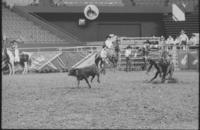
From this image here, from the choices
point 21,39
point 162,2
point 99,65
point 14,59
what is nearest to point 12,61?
point 14,59

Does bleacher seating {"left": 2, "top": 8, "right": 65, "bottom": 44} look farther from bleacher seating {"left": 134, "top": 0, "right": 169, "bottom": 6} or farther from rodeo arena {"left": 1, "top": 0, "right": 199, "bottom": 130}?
bleacher seating {"left": 134, "top": 0, "right": 169, "bottom": 6}

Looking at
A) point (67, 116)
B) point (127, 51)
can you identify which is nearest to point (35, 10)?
point (127, 51)

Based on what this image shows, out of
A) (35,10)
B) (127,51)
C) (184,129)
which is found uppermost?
(35,10)

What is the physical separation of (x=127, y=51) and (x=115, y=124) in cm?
2191

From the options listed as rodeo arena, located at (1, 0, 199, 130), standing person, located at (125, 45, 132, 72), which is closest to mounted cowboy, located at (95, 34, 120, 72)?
rodeo arena, located at (1, 0, 199, 130)

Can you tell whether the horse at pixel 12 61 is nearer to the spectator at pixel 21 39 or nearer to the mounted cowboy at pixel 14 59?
the mounted cowboy at pixel 14 59

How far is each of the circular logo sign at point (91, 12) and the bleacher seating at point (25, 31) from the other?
3661 mm

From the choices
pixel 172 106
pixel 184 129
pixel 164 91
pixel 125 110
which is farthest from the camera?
pixel 164 91

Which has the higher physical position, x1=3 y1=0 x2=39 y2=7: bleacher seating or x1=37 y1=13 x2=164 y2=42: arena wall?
x1=3 y1=0 x2=39 y2=7: bleacher seating

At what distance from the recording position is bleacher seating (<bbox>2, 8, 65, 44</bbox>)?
34.1 m

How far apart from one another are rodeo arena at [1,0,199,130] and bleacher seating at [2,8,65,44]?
73 millimetres

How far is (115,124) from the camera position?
8.25 meters

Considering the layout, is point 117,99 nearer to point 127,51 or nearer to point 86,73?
point 86,73

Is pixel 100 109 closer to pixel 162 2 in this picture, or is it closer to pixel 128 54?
pixel 128 54
